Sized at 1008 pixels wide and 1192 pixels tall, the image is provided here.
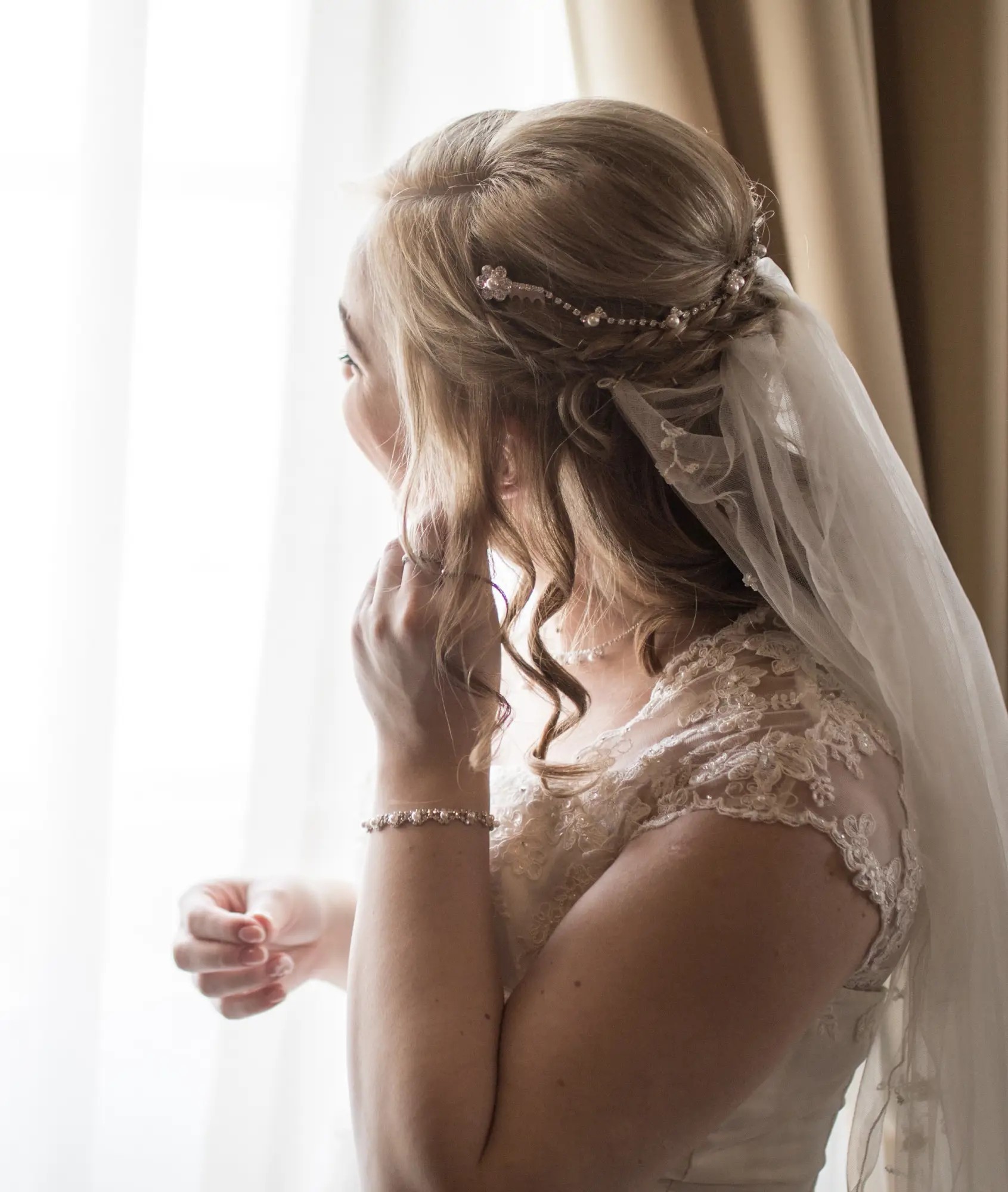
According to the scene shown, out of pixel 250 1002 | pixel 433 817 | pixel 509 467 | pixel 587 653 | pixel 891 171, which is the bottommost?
pixel 250 1002

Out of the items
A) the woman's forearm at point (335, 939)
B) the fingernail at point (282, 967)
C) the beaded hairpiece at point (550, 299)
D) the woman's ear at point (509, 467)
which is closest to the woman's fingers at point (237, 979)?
the fingernail at point (282, 967)

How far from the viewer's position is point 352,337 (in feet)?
3.89

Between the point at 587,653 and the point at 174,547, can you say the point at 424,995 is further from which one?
the point at 174,547

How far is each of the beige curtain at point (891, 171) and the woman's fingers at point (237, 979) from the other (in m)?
1.12

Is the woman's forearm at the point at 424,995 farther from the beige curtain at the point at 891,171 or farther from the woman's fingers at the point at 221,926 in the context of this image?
the beige curtain at the point at 891,171

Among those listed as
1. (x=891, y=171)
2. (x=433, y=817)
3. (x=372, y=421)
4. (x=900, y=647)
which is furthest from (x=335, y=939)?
(x=891, y=171)

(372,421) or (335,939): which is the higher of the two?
(372,421)

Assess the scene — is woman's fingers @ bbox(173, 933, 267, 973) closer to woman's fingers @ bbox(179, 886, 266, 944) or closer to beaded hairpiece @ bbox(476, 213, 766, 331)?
woman's fingers @ bbox(179, 886, 266, 944)

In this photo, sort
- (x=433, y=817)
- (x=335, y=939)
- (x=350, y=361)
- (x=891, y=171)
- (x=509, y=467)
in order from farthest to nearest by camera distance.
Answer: (x=891, y=171) → (x=335, y=939) → (x=350, y=361) → (x=509, y=467) → (x=433, y=817)

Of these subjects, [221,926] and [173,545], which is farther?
[173,545]

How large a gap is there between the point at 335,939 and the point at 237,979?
19cm

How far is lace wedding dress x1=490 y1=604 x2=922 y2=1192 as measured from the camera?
898 mm

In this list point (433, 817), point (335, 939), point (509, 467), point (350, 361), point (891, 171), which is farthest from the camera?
point (891, 171)

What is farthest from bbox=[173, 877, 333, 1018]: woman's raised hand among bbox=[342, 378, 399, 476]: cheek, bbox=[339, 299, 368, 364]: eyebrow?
bbox=[339, 299, 368, 364]: eyebrow
